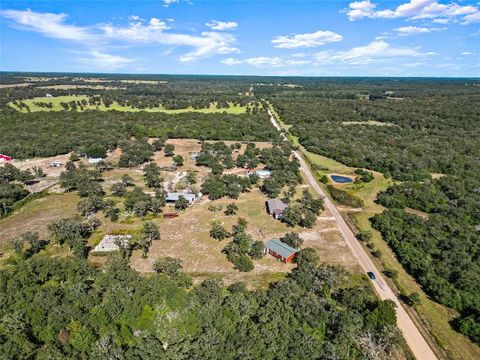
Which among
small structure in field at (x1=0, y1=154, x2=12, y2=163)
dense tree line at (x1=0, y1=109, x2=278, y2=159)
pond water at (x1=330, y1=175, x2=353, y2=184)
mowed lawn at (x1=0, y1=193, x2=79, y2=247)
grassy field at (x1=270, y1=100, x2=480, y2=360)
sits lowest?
pond water at (x1=330, y1=175, x2=353, y2=184)

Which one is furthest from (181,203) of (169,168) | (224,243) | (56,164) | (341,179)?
(56,164)

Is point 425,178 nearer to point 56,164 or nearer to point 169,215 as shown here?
point 169,215

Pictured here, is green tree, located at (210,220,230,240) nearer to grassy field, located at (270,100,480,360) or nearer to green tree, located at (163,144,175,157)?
grassy field, located at (270,100,480,360)

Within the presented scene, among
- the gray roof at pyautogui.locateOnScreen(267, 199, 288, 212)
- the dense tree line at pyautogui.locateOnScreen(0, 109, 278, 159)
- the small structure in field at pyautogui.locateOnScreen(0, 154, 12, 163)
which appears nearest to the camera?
the gray roof at pyautogui.locateOnScreen(267, 199, 288, 212)

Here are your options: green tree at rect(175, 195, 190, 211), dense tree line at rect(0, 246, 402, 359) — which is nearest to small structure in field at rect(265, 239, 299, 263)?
dense tree line at rect(0, 246, 402, 359)

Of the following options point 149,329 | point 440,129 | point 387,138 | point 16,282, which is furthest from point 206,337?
point 440,129

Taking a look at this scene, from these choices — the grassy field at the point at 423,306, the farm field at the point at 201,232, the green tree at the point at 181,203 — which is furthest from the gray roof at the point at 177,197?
the grassy field at the point at 423,306
